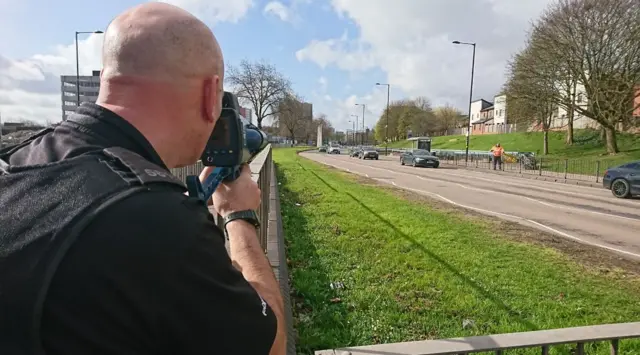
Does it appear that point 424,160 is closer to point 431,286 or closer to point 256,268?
point 431,286

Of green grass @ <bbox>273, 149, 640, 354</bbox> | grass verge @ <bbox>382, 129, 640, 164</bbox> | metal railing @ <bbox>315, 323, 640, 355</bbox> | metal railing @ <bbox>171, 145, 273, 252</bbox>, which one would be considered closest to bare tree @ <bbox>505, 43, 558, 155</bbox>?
grass verge @ <bbox>382, 129, 640, 164</bbox>

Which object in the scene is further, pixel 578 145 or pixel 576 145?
pixel 576 145

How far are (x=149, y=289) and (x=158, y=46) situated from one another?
Result: 0.67 metres

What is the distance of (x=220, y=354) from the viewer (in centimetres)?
95

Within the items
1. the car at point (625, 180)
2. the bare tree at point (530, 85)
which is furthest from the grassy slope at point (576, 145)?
the car at point (625, 180)

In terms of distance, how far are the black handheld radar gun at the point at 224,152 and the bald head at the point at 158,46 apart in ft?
0.56

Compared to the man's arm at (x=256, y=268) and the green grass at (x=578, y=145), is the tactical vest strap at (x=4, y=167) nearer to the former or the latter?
the man's arm at (x=256, y=268)

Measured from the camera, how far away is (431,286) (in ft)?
16.0

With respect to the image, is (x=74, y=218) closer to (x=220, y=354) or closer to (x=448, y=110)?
(x=220, y=354)

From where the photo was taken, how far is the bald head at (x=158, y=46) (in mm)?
1175

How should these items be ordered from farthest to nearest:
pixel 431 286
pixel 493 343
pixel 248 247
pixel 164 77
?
Result: pixel 431 286 → pixel 493 343 → pixel 248 247 → pixel 164 77

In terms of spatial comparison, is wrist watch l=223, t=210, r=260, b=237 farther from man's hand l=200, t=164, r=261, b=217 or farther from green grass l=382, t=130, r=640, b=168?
green grass l=382, t=130, r=640, b=168

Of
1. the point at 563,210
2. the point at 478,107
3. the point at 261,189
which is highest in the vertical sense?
the point at 478,107

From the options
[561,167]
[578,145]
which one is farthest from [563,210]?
[578,145]
